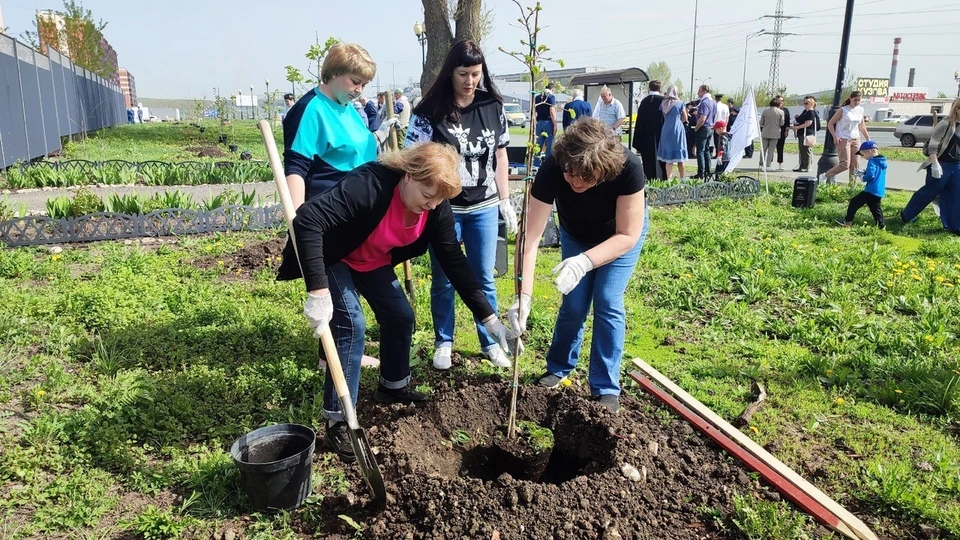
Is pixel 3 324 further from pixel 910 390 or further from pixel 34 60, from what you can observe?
pixel 34 60

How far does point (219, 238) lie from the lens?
646 cm

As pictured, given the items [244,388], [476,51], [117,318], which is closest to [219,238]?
[117,318]

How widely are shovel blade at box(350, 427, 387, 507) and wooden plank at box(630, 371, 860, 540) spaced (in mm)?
1540

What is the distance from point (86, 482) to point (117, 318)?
188 cm

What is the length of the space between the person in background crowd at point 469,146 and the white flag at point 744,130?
23.3ft

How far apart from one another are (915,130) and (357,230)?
26.3 m

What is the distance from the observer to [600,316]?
3.17m

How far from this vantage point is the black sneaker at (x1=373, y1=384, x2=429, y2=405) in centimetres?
329

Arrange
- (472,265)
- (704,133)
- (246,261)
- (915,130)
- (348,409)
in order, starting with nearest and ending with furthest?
(348,409)
(472,265)
(246,261)
(704,133)
(915,130)

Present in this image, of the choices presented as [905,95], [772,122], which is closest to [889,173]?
[772,122]

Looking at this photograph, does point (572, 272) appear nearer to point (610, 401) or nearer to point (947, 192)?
point (610, 401)

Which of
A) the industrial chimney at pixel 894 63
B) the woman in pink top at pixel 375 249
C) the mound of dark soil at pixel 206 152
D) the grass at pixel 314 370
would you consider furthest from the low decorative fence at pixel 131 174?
the industrial chimney at pixel 894 63

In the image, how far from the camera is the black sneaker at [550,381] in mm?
3506

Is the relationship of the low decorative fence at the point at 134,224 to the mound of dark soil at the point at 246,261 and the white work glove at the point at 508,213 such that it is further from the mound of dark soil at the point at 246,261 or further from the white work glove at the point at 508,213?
the white work glove at the point at 508,213
